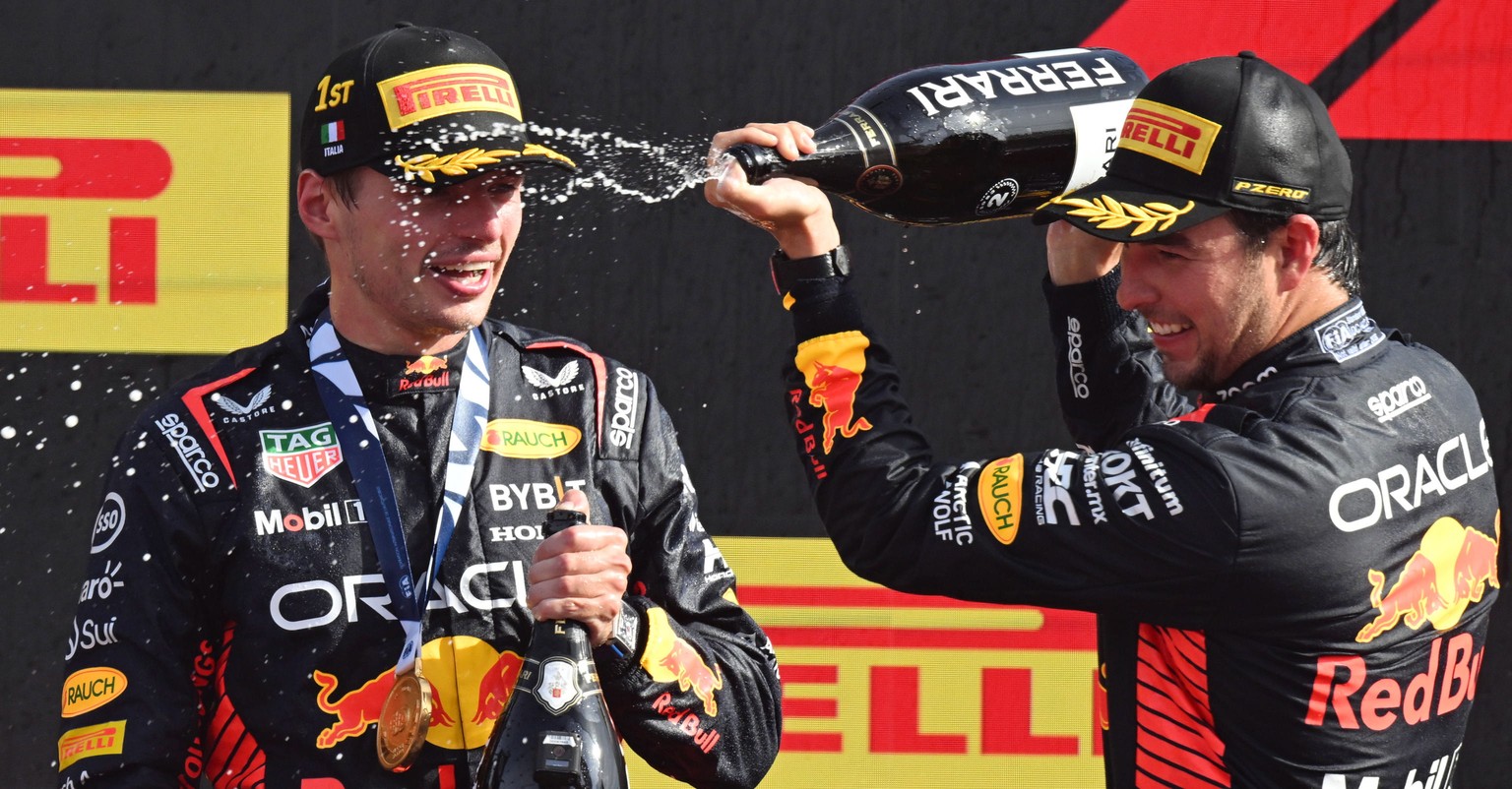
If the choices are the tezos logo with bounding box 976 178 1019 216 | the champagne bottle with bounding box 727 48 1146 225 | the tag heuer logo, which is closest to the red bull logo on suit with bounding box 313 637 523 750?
the tag heuer logo

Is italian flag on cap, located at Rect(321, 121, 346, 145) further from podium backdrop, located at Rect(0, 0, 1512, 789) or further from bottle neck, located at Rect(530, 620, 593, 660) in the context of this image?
podium backdrop, located at Rect(0, 0, 1512, 789)

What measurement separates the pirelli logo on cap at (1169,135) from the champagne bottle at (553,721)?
783 mm

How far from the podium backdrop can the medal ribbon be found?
126cm

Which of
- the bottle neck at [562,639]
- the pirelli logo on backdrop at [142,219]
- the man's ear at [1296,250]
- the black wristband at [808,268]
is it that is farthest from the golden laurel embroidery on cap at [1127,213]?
the pirelli logo on backdrop at [142,219]

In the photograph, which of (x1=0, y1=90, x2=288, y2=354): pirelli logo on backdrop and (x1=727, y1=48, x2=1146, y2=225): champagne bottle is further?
(x1=0, y1=90, x2=288, y2=354): pirelli logo on backdrop

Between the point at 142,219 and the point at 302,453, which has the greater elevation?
the point at 142,219

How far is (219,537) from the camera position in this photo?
5.52ft

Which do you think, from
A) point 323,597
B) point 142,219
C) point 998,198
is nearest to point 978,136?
point 998,198

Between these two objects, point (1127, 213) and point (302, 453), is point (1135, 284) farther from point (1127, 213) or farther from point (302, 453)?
point (302, 453)

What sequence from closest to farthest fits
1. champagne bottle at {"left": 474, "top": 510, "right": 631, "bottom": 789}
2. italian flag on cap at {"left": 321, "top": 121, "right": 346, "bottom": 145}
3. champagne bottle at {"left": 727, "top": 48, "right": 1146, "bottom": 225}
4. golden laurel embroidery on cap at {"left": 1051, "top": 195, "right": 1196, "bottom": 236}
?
champagne bottle at {"left": 474, "top": 510, "right": 631, "bottom": 789}, golden laurel embroidery on cap at {"left": 1051, "top": 195, "right": 1196, "bottom": 236}, italian flag on cap at {"left": 321, "top": 121, "right": 346, "bottom": 145}, champagne bottle at {"left": 727, "top": 48, "right": 1146, "bottom": 225}

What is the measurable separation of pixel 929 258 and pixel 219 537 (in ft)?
5.78

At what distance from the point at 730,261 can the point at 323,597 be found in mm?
1545

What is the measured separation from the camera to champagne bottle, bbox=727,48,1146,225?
1.98m

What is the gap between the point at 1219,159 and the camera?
1.68 meters
